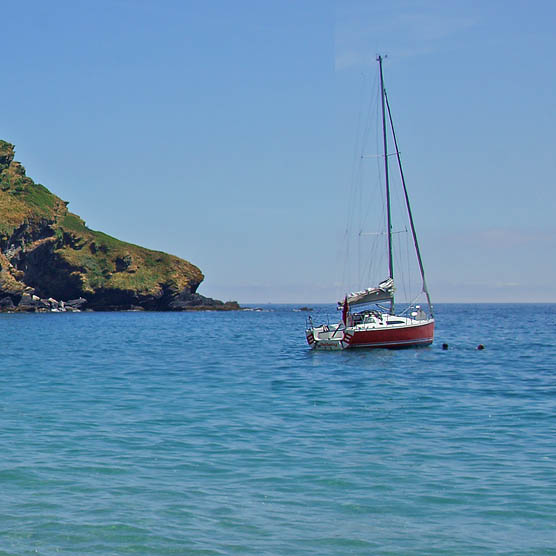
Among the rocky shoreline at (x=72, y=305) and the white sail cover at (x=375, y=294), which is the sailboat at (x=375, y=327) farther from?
the rocky shoreline at (x=72, y=305)

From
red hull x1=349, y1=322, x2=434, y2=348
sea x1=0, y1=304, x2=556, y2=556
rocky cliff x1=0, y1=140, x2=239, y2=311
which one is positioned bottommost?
sea x1=0, y1=304, x2=556, y2=556

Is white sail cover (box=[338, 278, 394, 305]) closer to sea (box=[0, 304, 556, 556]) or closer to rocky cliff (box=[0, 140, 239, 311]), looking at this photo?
sea (box=[0, 304, 556, 556])

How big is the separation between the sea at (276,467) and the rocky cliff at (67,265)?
11410 centimetres

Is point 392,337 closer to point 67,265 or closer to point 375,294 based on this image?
point 375,294

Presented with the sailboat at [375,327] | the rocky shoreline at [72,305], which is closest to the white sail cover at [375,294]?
the sailboat at [375,327]

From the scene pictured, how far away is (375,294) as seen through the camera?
4566cm

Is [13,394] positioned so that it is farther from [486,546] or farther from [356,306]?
[356,306]

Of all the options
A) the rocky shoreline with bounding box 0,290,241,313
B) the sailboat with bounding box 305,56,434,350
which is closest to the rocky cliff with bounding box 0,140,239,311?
the rocky shoreline with bounding box 0,290,241,313

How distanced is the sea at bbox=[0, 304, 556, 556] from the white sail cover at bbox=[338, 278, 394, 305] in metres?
16.8

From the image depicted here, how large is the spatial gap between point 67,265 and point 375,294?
117 m

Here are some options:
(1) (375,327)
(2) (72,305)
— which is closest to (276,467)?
(1) (375,327)

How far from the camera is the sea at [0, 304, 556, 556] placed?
31.7ft

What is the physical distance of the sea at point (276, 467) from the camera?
9672 millimetres

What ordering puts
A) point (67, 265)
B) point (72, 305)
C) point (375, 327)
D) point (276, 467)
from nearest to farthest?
point (276, 467) < point (375, 327) < point (67, 265) < point (72, 305)
